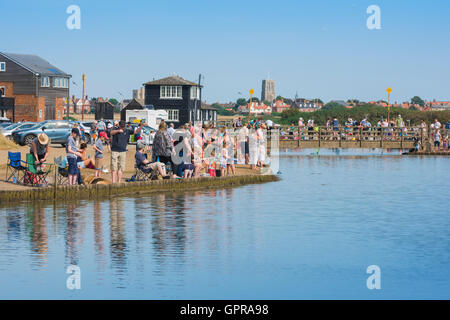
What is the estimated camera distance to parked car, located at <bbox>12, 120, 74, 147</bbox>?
45.8 meters

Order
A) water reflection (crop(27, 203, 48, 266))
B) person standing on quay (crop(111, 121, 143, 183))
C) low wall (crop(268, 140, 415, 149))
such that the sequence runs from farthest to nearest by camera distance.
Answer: low wall (crop(268, 140, 415, 149)), person standing on quay (crop(111, 121, 143, 183)), water reflection (crop(27, 203, 48, 266))

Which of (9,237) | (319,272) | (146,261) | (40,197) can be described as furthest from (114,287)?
(40,197)

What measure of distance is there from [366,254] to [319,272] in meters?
2.17

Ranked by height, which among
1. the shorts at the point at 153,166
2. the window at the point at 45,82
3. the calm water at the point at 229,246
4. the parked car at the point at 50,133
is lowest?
the calm water at the point at 229,246

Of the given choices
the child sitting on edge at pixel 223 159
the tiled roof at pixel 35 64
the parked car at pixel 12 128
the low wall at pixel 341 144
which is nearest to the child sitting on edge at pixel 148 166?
the child sitting on edge at pixel 223 159

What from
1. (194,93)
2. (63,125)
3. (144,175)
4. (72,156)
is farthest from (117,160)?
(194,93)

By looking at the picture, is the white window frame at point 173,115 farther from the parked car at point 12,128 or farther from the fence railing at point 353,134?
the parked car at point 12,128

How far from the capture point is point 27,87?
9075 centimetres

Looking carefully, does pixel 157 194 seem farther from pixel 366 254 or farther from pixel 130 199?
pixel 366 254

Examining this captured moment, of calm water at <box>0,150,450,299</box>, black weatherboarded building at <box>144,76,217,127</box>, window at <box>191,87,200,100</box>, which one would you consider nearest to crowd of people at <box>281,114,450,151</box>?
black weatherboarded building at <box>144,76,217,127</box>

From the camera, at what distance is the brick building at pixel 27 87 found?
90500mm

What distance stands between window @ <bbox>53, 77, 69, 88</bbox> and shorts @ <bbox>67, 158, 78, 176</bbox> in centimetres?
7321

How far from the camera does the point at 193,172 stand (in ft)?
92.1

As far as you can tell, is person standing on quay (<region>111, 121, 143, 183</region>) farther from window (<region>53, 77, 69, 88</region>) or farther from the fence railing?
window (<region>53, 77, 69, 88</region>)
